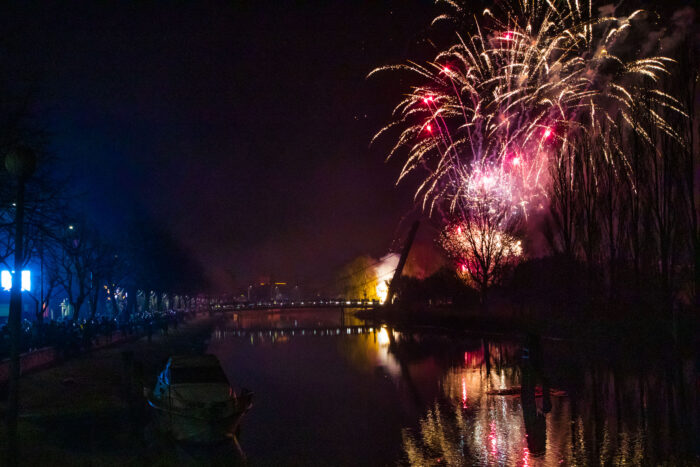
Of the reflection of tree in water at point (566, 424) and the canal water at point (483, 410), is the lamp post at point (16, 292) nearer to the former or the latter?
the canal water at point (483, 410)

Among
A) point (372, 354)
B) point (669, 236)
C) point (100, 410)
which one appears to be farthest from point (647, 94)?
point (100, 410)

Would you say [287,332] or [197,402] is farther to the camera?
[287,332]

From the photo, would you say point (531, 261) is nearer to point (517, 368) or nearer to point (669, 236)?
point (669, 236)

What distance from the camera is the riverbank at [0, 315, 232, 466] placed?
61.5 ft

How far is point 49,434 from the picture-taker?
2284cm

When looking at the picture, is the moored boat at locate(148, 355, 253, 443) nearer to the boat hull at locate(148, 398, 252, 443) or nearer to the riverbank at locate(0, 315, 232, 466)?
the boat hull at locate(148, 398, 252, 443)

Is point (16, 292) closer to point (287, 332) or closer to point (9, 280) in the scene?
point (9, 280)

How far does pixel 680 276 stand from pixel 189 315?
8771cm

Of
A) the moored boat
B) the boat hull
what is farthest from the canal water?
the moored boat

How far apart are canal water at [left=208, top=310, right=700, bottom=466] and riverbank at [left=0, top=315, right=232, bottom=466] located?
391 centimetres

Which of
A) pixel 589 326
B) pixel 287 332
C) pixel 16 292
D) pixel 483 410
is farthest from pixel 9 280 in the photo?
pixel 287 332

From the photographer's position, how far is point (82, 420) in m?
26.9

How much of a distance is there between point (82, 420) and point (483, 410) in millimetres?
15772

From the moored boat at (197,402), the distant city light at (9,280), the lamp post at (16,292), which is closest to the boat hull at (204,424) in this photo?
the moored boat at (197,402)
